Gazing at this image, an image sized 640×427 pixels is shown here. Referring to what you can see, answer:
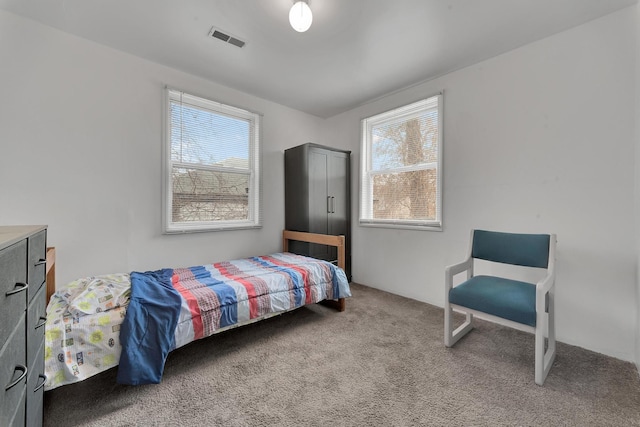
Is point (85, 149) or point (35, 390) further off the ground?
point (85, 149)

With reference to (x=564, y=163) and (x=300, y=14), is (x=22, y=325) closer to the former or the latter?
(x=300, y=14)

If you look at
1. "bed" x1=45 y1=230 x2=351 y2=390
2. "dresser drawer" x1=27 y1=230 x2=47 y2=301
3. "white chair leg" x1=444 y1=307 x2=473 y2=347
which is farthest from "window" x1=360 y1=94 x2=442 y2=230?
"dresser drawer" x1=27 y1=230 x2=47 y2=301

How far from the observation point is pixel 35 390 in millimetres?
1070

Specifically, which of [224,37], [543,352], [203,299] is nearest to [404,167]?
[543,352]

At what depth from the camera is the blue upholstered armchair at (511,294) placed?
5.19ft

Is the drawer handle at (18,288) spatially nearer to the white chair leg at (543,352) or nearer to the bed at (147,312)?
the bed at (147,312)

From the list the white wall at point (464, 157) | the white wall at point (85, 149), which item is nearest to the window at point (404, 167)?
the white wall at point (464, 157)

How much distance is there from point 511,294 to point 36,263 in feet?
8.45

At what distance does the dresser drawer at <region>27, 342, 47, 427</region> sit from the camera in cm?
99

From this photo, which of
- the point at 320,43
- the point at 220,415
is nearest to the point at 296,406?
the point at 220,415

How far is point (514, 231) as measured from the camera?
2.31 meters

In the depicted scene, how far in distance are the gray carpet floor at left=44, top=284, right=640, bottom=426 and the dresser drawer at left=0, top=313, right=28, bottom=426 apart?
647mm

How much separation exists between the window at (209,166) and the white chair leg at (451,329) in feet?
7.35

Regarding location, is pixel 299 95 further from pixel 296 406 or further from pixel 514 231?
pixel 296 406
